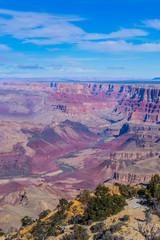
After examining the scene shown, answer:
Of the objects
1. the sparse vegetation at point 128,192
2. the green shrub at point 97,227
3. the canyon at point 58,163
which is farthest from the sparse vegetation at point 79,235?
the canyon at point 58,163

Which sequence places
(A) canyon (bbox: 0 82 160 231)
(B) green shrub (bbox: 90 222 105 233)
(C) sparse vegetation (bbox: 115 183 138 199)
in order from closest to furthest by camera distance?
1. (B) green shrub (bbox: 90 222 105 233)
2. (C) sparse vegetation (bbox: 115 183 138 199)
3. (A) canyon (bbox: 0 82 160 231)

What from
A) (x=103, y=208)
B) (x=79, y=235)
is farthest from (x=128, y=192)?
(x=79, y=235)

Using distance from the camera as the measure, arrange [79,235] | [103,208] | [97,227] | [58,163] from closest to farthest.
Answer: [79,235] < [97,227] < [103,208] < [58,163]

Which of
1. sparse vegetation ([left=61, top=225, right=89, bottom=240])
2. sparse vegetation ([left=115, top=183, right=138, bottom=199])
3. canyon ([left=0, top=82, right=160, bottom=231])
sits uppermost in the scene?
sparse vegetation ([left=61, top=225, right=89, bottom=240])

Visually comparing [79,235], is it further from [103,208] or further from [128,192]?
[128,192]

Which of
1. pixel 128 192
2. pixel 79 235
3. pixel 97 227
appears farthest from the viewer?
pixel 128 192

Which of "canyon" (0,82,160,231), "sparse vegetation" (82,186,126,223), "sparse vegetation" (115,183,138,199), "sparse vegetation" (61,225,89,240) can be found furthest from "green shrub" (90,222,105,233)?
"canyon" (0,82,160,231)

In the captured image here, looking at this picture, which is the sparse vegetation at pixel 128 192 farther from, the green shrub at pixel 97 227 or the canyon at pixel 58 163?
the canyon at pixel 58 163

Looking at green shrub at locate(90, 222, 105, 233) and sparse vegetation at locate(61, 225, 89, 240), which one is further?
green shrub at locate(90, 222, 105, 233)

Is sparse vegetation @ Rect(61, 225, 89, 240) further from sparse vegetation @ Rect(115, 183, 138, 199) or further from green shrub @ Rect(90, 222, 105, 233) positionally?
sparse vegetation @ Rect(115, 183, 138, 199)

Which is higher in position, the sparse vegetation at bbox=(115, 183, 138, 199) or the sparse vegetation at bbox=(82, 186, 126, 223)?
the sparse vegetation at bbox=(82, 186, 126, 223)

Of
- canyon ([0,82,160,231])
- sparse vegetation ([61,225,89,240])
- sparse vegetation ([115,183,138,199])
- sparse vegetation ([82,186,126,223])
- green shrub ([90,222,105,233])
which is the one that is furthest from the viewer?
canyon ([0,82,160,231])

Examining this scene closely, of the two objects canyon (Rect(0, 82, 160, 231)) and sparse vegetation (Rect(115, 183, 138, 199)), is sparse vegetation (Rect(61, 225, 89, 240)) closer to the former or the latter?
sparse vegetation (Rect(115, 183, 138, 199))
